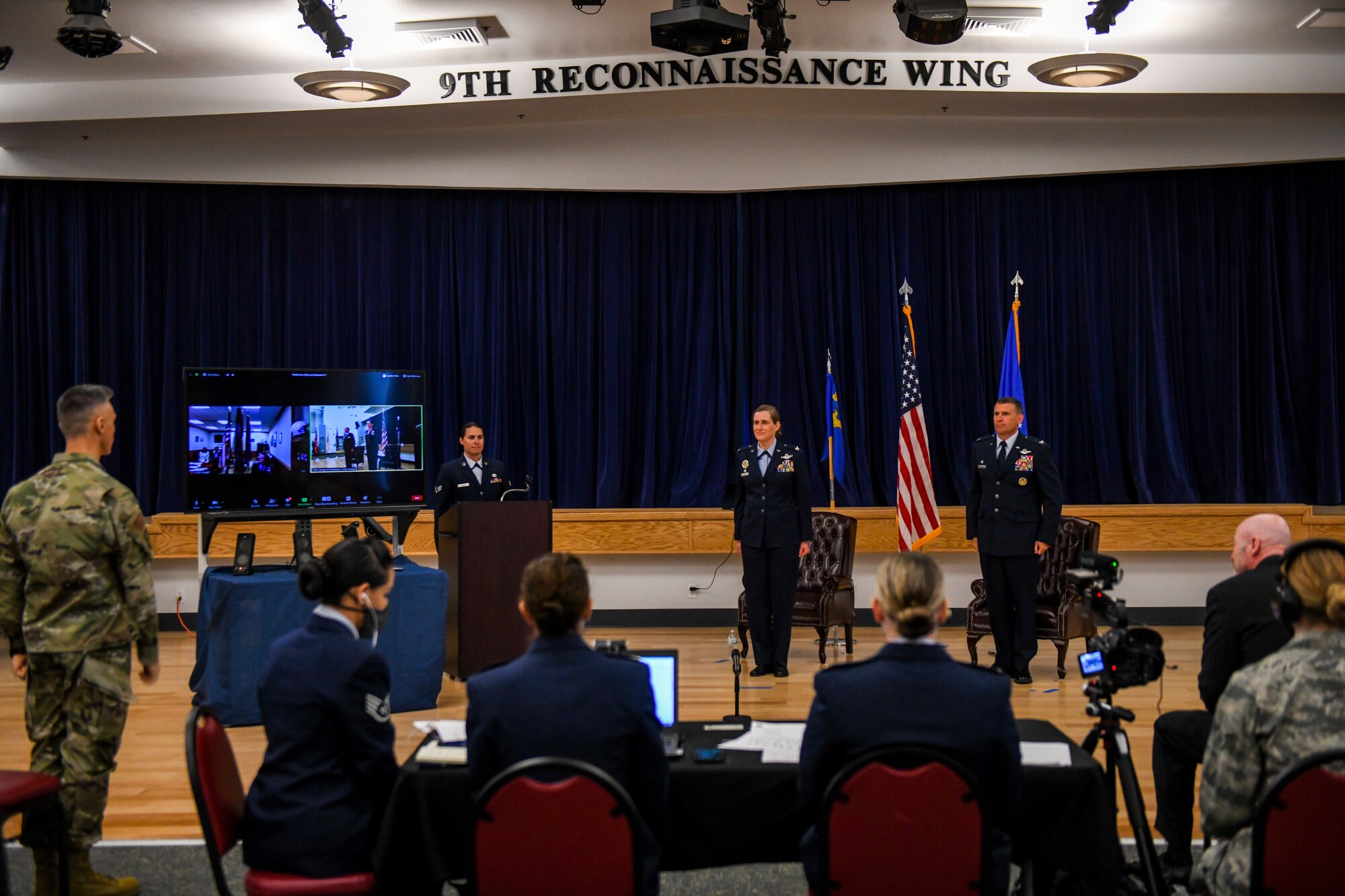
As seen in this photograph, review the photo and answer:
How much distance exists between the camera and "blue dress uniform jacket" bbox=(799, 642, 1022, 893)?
8.43 ft

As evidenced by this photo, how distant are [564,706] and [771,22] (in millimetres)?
4954

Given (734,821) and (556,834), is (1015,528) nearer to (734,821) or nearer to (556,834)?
(734,821)

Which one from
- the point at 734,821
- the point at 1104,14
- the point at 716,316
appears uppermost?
the point at 1104,14

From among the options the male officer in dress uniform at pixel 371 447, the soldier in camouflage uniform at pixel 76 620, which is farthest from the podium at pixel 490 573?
the soldier in camouflage uniform at pixel 76 620

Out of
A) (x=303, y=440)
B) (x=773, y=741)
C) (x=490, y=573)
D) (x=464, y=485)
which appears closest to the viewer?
(x=773, y=741)

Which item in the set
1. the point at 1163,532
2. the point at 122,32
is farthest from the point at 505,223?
the point at 1163,532

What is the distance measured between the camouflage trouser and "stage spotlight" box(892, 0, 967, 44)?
4950 mm

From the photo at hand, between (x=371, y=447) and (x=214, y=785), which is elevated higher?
(x=371, y=447)

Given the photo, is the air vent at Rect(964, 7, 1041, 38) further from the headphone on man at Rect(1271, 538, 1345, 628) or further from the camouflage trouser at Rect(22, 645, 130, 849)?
the camouflage trouser at Rect(22, 645, 130, 849)

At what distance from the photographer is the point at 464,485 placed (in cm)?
795

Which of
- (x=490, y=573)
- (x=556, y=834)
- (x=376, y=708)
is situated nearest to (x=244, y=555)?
(x=490, y=573)

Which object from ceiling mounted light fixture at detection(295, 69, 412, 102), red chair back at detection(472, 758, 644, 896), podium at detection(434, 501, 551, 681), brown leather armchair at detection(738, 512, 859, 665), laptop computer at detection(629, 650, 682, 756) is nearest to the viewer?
red chair back at detection(472, 758, 644, 896)

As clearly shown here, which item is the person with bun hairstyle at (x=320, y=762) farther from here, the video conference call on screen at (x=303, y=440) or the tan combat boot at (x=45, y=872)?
the video conference call on screen at (x=303, y=440)

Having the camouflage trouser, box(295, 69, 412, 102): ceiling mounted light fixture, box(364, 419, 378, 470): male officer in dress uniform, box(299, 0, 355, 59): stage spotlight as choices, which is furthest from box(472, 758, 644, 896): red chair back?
box(295, 69, 412, 102): ceiling mounted light fixture
